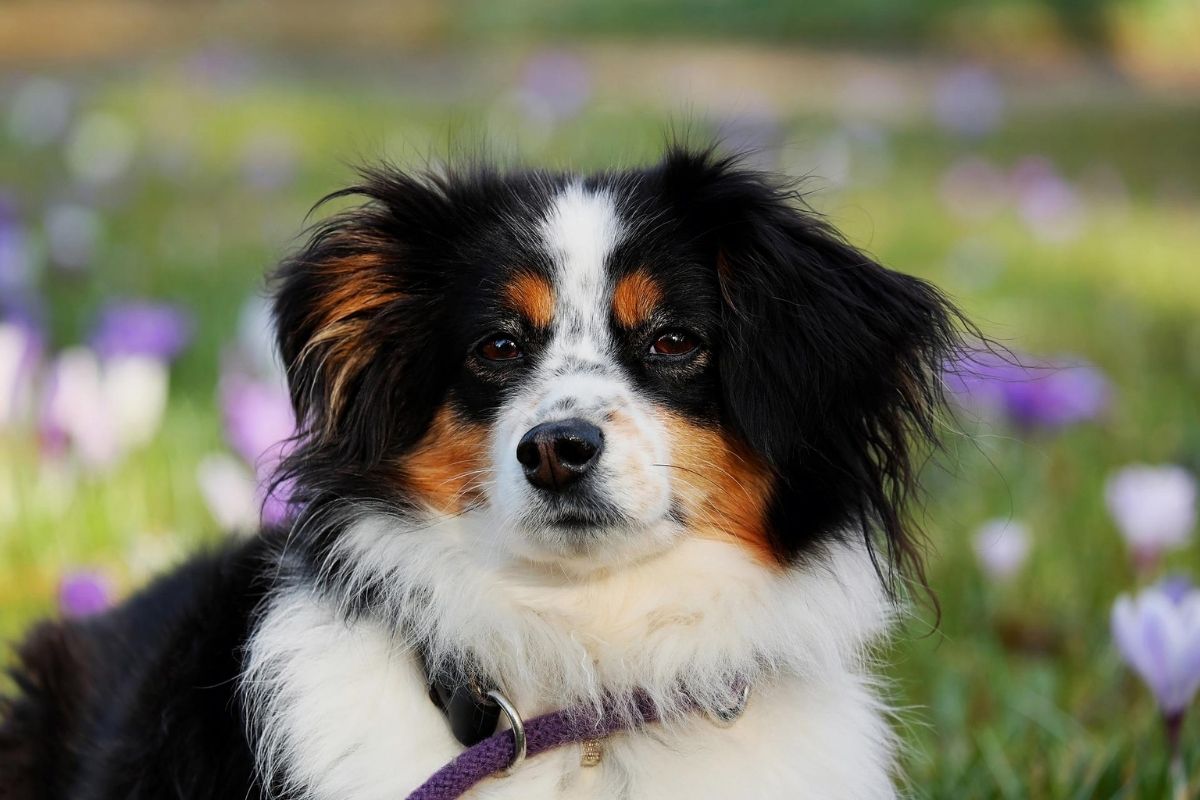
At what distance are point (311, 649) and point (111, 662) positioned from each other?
73cm

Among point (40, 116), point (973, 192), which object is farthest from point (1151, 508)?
point (40, 116)

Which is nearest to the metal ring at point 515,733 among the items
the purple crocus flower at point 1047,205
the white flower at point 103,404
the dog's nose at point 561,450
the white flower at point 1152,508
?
the dog's nose at point 561,450

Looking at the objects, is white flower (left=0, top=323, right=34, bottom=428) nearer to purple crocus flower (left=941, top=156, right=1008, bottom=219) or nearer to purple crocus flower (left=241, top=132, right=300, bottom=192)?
purple crocus flower (left=241, top=132, right=300, bottom=192)

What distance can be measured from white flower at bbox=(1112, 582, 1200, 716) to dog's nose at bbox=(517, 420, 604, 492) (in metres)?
1.26

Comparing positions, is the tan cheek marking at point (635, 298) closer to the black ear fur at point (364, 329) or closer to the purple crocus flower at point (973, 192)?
the black ear fur at point (364, 329)

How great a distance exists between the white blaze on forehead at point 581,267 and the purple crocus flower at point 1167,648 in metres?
1.28

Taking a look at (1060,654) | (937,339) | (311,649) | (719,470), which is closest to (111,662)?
(311,649)

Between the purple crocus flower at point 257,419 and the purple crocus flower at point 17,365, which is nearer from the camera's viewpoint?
the purple crocus flower at point 257,419

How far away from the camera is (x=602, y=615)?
106 inches

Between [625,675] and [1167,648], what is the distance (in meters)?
1.14

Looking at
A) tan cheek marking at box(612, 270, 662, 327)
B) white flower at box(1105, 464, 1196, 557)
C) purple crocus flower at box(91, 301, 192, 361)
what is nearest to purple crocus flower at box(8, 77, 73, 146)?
purple crocus flower at box(91, 301, 192, 361)

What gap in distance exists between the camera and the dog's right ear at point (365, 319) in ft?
9.38

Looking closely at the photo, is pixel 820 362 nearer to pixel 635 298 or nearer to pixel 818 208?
pixel 635 298

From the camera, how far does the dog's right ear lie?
2.86m
